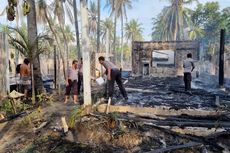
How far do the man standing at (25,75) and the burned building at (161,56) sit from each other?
69.8 feet

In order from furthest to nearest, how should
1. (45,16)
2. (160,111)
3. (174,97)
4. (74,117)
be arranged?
(45,16), (174,97), (160,111), (74,117)

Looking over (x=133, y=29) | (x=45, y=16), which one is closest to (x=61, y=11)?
(x=45, y=16)

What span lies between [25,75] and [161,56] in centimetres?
2382

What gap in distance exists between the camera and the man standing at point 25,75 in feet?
37.1

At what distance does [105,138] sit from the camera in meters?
6.36

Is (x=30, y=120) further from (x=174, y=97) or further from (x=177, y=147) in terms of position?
(x=174, y=97)

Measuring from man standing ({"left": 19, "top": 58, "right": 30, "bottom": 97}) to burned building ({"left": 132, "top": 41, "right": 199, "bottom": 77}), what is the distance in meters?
21.3

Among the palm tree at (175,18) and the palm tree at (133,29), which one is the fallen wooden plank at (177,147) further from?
the palm tree at (133,29)

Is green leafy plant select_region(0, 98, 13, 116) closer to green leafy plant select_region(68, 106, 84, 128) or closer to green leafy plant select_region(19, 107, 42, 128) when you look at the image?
green leafy plant select_region(19, 107, 42, 128)

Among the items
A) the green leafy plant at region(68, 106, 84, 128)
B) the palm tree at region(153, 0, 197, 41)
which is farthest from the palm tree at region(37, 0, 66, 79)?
the palm tree at region(153, 0, 197, 41)

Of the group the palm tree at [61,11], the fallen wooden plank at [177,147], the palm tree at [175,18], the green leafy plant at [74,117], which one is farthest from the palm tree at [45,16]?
the palm tree at [175,18]

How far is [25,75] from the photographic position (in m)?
11.4

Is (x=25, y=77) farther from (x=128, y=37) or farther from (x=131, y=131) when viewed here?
(x=128, y=37)

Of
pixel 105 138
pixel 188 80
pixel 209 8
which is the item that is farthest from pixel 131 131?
pixel 209 8
